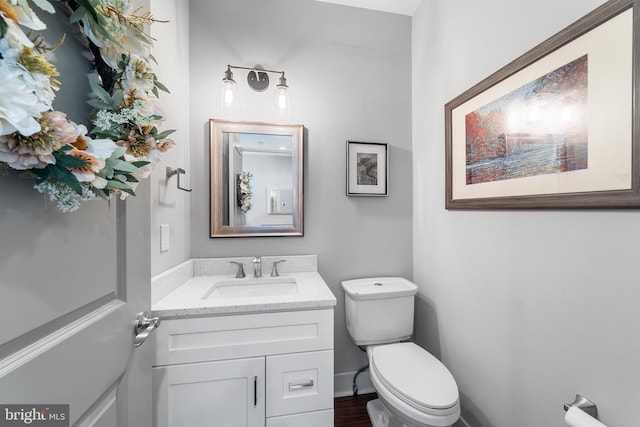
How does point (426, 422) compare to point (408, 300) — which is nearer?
point (426, 422)

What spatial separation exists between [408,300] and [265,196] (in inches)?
44.3

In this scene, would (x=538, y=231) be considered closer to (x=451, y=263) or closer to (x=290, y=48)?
(x=451, y=263)

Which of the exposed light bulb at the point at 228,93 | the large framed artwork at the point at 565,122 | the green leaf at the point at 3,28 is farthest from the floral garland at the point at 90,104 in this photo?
the large framed artwork at the point at 565,122

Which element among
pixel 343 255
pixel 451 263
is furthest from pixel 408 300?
pixel 343 255

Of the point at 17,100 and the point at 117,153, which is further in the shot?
the point at 117,153

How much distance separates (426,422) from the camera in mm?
966

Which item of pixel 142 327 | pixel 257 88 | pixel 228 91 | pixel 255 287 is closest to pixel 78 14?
pixel 142 327

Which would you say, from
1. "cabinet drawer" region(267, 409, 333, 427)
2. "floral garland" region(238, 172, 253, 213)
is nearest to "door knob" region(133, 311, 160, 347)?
"cabinet drawer" region(267, 409, 333, 427)

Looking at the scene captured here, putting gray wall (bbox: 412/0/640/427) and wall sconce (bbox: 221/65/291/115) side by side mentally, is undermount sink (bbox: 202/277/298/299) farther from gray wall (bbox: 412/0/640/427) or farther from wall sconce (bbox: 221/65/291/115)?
wall sconce (bbox: 221/65/291/115)

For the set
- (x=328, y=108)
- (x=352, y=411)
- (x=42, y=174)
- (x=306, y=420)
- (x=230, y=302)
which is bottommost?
(x=352, y=411)

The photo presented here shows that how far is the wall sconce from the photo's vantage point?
4.79ft

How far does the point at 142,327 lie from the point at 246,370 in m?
0.51

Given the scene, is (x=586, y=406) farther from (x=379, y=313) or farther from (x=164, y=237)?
(x=164, y=237)

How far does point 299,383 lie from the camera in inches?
43.4
